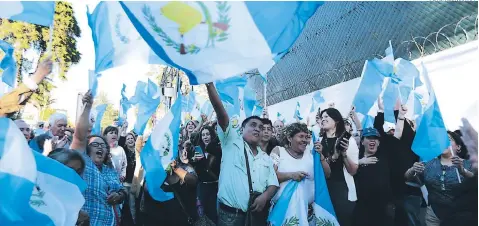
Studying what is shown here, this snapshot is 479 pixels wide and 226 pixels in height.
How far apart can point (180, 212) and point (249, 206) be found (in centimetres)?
170

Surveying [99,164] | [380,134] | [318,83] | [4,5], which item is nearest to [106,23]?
[4,5]

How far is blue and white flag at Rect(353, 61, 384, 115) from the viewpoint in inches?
254

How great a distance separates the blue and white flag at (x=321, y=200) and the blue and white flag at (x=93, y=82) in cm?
224

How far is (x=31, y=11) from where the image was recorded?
398cm

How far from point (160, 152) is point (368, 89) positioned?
3.09 m

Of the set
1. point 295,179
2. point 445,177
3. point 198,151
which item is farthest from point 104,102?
point 445,177

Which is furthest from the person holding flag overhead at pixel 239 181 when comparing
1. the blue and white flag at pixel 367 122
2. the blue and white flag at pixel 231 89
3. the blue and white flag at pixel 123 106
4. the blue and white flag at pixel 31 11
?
the blue and white flag at pixel 123 106

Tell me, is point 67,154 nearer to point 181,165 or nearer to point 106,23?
point 106,23

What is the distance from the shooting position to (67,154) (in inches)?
130

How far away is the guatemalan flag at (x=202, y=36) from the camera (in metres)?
3.41

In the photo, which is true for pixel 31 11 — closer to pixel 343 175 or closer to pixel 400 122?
pixel 343 175

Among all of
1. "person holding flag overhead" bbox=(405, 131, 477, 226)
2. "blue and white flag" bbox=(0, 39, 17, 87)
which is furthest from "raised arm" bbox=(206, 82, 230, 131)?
"person holding flag overhead" bbox=(405, 131, 477, 226)

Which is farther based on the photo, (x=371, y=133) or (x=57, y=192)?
(x=371, y=133)

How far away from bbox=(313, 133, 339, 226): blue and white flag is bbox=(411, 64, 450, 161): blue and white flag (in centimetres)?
105
